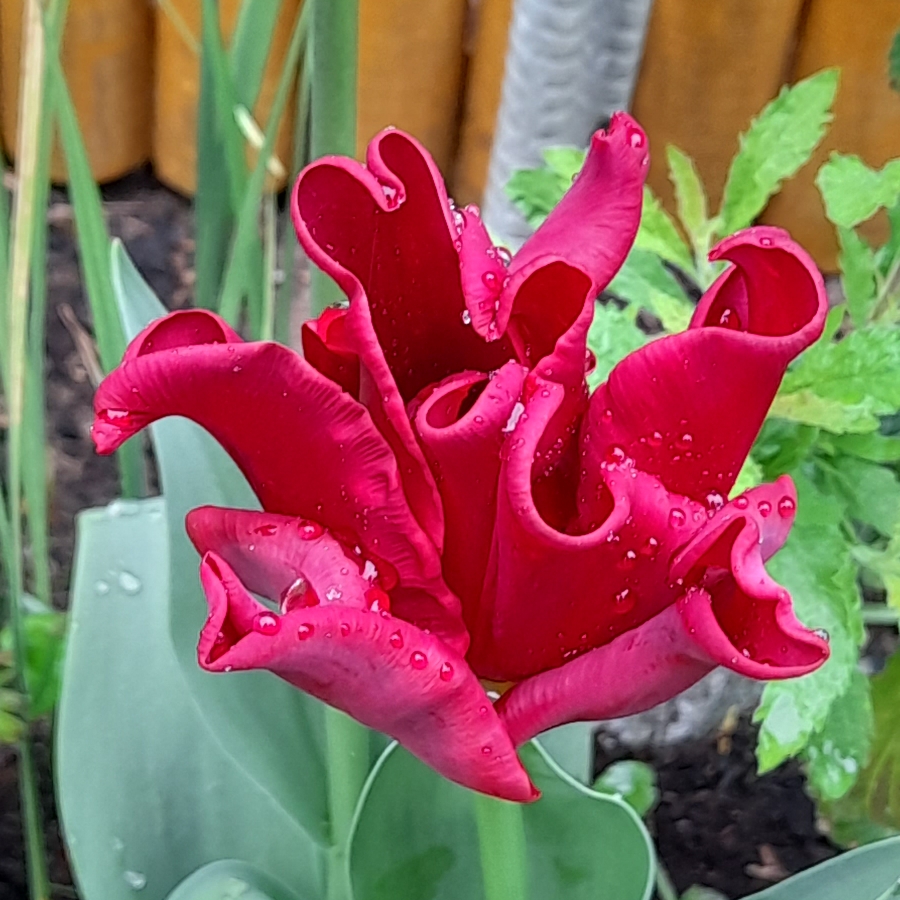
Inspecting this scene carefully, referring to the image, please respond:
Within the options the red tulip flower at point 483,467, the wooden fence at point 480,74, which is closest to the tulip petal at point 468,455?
the red tulip flower at point 483,467

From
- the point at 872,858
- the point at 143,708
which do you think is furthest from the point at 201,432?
the point at 872,858

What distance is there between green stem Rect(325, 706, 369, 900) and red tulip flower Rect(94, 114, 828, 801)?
0.40 feet

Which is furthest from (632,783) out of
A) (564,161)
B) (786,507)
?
(786,507)

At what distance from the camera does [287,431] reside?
0.26 meters

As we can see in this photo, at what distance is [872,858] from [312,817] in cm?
20

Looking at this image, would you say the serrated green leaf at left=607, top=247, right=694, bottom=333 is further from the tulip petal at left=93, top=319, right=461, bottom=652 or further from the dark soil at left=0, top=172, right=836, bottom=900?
the dark soil at left=0, top=172, right=836, bottom=900

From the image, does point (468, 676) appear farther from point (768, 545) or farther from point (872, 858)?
point (872, 858)

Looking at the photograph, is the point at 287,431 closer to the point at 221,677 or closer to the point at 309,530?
the point at 309,530

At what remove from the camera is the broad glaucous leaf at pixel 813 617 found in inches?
18.4

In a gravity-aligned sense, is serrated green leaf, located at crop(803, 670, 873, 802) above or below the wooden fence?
below

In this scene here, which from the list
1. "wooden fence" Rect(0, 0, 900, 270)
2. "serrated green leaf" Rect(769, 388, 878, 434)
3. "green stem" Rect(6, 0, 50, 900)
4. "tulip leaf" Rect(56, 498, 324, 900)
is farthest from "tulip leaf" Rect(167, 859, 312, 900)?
"wooden fence" Rect(0, 0, 900, 270)

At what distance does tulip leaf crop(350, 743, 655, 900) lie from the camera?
0.42 m

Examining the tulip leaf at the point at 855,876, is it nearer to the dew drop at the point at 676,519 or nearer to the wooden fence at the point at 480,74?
the dew drop at the point at 676,519

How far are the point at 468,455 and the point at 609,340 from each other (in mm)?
267
